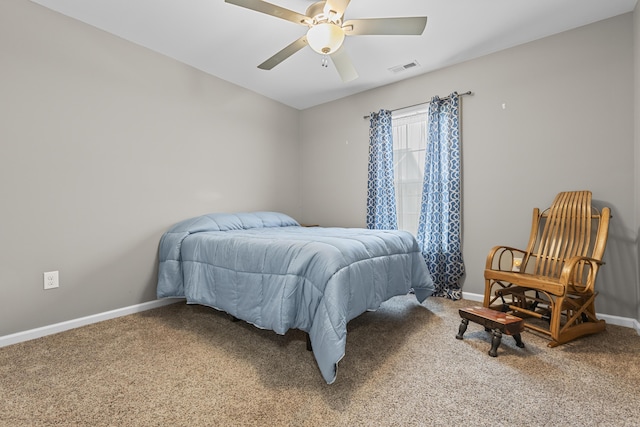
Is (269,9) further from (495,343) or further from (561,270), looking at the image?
(561,270)

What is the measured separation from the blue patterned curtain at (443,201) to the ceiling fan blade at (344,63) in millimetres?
1194

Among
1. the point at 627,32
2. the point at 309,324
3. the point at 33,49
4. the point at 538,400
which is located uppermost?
the point at 627,32

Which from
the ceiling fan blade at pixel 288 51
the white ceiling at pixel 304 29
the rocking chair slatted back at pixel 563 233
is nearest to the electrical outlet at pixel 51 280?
the white ceiling at pixel 304 29

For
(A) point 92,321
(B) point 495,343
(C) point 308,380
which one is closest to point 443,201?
(B) point 495,343

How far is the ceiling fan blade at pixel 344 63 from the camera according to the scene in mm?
2486

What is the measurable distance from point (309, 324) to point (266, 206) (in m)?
2.63

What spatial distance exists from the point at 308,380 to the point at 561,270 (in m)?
2.33

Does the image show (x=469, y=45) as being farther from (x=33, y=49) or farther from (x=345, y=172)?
(x=33, y=49)

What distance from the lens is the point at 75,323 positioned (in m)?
2.46

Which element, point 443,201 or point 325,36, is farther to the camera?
point 443,201

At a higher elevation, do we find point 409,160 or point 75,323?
point 409,160

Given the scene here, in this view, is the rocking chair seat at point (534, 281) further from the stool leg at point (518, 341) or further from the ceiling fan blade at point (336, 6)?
the ceiling fan blade at point (336, 6)

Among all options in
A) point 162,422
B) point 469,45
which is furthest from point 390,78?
point 162,422

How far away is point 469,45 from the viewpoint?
115 inches
